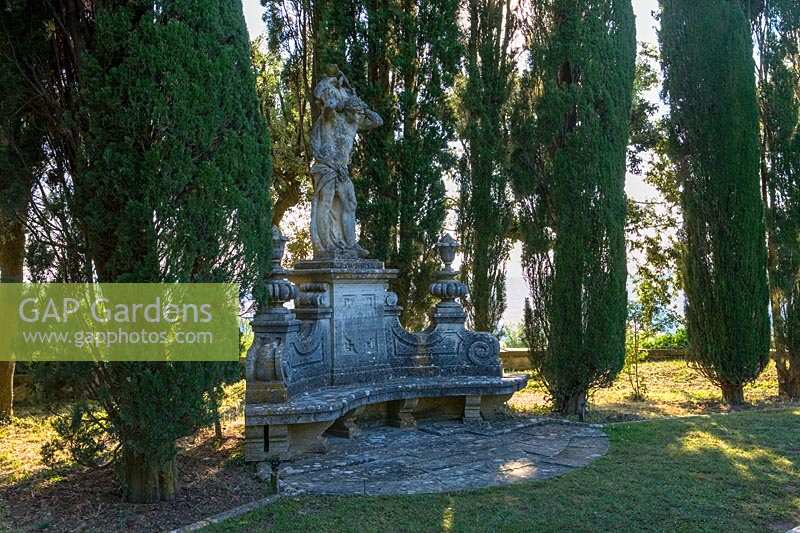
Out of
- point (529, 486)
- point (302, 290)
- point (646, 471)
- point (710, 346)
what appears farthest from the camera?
point (710, 346)

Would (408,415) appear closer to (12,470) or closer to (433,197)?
(433,197)

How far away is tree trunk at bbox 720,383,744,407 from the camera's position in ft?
30.7

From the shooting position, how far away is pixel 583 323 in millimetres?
8164

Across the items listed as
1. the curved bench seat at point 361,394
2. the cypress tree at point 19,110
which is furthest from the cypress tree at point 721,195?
the cypress tree at point 19,110

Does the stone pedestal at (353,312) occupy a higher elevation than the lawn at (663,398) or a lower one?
higher

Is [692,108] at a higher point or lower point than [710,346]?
higher

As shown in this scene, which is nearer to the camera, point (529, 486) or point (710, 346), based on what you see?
point (529, 486)

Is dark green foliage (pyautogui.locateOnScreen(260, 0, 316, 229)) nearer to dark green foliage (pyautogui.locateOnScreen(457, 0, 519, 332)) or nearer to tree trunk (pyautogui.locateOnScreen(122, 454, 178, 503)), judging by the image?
dark green foliage (pyautogui.locateOnScreen(457, 0, 519, 332))

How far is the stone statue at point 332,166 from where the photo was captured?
7.05m

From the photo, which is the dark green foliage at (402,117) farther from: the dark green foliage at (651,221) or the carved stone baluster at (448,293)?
the dark green foliage at (651,221)

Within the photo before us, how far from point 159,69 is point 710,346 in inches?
338

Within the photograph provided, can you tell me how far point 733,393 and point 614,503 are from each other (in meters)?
6.24

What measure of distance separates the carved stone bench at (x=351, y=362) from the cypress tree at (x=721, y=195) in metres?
3.74

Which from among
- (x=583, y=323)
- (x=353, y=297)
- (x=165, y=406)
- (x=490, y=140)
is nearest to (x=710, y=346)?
(x=583, y=323)
